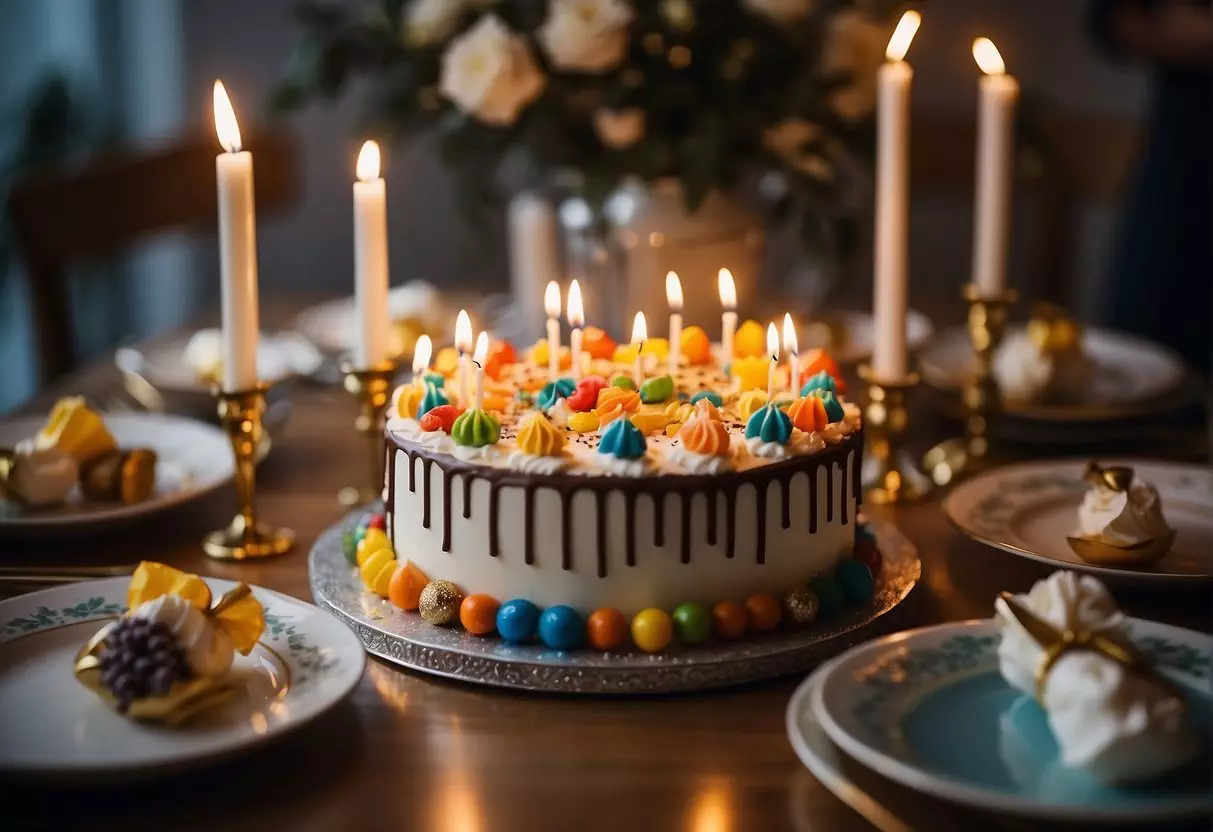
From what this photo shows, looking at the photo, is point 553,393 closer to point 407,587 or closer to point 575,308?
point 575,308

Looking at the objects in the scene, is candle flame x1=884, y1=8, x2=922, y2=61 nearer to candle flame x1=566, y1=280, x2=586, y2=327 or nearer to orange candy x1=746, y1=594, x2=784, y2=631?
candle flame x1=566, y1=280, x2=586, y2=327

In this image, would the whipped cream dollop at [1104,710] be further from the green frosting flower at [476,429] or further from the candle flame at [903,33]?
the candle flame at [903,33]

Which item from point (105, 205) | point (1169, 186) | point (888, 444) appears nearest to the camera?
point (888, 444)

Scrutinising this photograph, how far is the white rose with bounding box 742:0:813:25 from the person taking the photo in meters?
2.06

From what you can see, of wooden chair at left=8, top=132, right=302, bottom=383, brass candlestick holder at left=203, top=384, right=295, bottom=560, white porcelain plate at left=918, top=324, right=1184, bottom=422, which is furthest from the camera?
wooden chair at left=8, top=132, right=302, bottom=383

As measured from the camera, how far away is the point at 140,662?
3.90ft

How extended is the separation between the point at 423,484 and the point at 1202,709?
75cm

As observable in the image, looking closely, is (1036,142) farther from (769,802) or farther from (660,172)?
(769,802)

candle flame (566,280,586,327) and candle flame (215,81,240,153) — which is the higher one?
candle flame (215,81,240,153)

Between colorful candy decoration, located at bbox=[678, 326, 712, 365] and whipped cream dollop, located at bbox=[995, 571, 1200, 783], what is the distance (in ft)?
2.17

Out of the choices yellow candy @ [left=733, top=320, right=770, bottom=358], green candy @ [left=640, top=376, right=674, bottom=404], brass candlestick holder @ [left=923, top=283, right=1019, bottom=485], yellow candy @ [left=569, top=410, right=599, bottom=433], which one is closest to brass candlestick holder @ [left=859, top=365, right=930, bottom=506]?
brass candlestick holder @ [left=923, top=283, right=1019, bottom=485]

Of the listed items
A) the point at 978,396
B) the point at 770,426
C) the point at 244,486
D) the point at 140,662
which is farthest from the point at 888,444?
the point at 140,662

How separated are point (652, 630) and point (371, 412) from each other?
61 cm

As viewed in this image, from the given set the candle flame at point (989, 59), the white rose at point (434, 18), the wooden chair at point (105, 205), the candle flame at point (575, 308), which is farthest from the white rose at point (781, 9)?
the wooden chair at point (105, 205)
